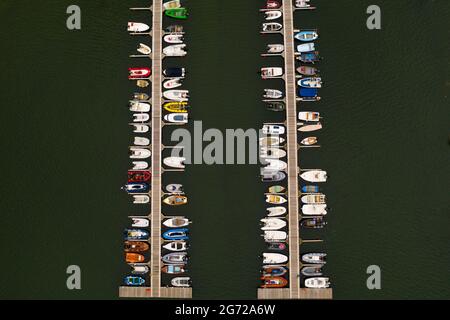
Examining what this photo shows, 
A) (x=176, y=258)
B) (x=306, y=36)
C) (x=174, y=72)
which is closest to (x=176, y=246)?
(x=176, y=258)

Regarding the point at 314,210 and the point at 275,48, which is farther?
the point at 275,48

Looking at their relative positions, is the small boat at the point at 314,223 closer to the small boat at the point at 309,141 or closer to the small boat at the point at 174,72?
the small boat at the point at 309,141

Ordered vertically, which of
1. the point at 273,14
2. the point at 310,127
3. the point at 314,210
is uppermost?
the point at 273,14

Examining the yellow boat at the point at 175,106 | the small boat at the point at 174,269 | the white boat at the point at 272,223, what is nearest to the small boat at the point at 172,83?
the yellow boat at the point at 175,106

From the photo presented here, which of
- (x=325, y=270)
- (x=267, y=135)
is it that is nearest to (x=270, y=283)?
(x=325, y=270)

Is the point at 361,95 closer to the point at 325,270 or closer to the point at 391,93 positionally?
the point at 391,93

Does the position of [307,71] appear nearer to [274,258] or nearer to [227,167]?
[227,167]
